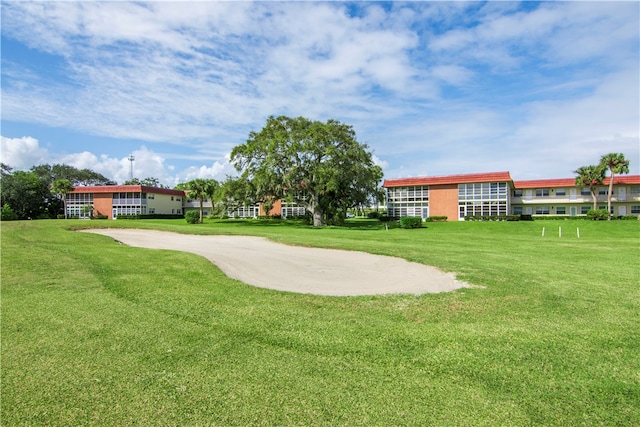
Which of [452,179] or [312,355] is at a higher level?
[452,179]

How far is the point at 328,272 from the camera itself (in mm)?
10688

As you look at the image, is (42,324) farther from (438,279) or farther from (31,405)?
(438,279)

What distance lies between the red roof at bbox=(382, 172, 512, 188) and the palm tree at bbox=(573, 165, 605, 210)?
1133 cm

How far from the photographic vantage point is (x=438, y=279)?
946 cm

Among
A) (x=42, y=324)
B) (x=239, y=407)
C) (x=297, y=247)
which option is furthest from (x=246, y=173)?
(x=239, y=407)

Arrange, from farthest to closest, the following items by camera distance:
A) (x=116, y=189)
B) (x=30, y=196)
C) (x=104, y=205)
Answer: (x=104, y=205) → (x=116, y=189) → (x=30, y=196)

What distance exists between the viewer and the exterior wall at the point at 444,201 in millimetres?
53625

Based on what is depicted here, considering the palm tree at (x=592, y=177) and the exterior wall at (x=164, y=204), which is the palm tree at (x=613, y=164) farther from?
the exterior wall at (x=164, y=204)

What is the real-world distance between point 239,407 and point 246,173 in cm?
3975

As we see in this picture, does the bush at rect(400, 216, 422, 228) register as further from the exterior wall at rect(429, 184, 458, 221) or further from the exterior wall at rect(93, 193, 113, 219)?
the exterior wall at rect(93, 193, 113, 219)

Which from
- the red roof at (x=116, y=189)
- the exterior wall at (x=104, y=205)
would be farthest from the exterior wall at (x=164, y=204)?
the exterior wall at (x=104, y=205)

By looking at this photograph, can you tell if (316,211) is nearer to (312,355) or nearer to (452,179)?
(452,179)

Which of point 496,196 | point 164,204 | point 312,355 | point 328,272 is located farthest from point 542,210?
point 164,204

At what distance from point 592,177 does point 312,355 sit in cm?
6067
